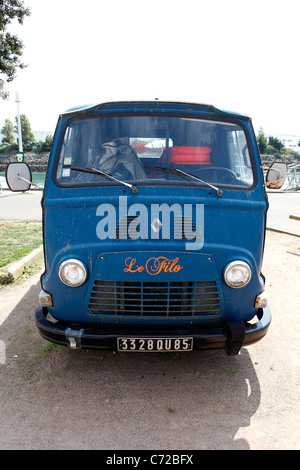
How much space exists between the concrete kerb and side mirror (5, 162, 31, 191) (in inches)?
84.6

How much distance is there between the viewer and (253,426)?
102 inches

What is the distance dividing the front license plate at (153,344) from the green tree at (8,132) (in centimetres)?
8060

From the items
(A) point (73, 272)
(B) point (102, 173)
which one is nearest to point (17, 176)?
(B) point (102, 173)

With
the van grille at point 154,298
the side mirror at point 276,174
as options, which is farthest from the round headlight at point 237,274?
the side mirror at point 276,174

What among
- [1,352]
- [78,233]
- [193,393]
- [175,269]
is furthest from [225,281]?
[1,352]

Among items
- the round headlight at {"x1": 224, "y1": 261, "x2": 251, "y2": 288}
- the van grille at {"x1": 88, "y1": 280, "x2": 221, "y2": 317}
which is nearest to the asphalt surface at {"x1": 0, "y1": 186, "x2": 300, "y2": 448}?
the van grille at {"x1": 88, "y1": 280, "x2": 221, "y2": 317}

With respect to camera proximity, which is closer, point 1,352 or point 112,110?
point 112,110

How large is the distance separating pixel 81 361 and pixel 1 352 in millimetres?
856

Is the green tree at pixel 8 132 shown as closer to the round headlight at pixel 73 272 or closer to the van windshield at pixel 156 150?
the van windshield at pixel 156 150

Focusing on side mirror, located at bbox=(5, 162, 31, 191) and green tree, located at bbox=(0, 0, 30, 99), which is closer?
side mirror, located at bbox=(5, 162, 31, 191)

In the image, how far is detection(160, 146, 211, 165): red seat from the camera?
10.3ft
